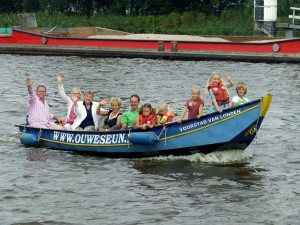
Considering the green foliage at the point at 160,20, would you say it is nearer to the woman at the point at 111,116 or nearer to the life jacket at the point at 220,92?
the woman at the point at 111,116

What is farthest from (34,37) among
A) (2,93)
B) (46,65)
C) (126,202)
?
(126,202)

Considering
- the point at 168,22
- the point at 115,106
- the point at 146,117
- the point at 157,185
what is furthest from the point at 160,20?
the point at 157,185

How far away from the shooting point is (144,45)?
156 feet

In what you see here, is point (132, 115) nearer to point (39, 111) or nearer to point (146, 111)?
point (146, 111)

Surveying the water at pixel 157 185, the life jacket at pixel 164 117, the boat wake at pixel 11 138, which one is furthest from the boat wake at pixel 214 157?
the boat wake at pixel 11 138

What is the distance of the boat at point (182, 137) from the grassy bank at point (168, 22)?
3518 cm

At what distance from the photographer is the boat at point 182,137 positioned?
17047 millimetres

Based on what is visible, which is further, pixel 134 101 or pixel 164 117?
pixel 164 117

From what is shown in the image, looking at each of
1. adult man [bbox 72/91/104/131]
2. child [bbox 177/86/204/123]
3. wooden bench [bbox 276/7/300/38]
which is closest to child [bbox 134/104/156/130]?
child [bbox 177/86/204/123]

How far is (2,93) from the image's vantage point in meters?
31.9

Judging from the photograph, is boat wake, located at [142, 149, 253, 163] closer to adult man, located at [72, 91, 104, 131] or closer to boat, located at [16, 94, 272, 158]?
boat, located at [16, 94, 272, 158]

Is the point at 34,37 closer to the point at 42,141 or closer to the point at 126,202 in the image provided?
the point at 42,141

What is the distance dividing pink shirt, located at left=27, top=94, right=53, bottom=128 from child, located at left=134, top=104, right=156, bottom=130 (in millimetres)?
2617

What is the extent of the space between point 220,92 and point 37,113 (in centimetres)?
409
